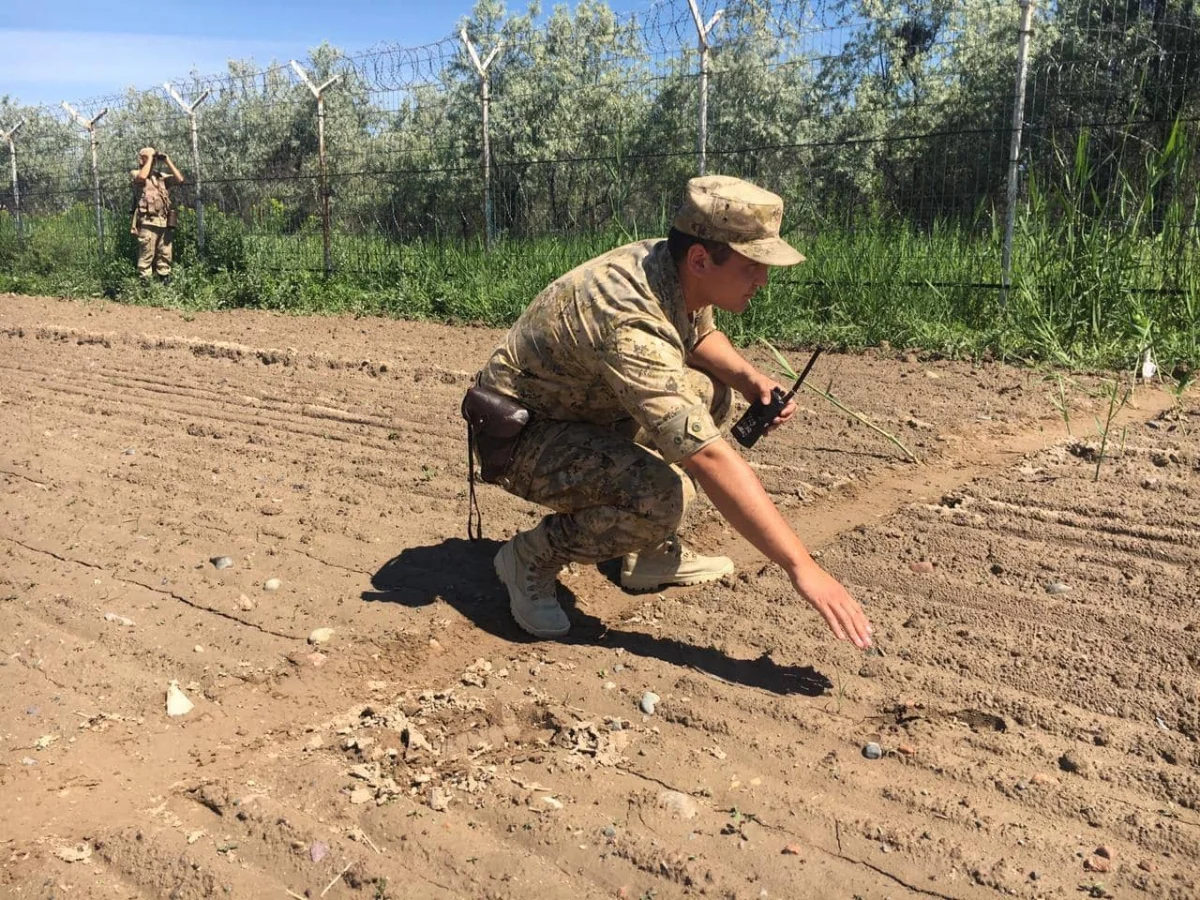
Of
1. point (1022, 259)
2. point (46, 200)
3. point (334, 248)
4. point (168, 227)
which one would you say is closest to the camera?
point (1022, 259)

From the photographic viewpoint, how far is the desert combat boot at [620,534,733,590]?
3.31 metres

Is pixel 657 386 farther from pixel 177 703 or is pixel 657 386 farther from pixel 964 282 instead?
pixel 964 282

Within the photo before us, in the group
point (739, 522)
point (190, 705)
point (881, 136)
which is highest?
point (881, 136)

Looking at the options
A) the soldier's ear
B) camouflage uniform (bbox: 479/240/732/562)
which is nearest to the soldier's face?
the soldier's ear

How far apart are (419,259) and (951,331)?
215 inches

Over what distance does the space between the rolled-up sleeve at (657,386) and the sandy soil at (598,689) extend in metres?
0.66

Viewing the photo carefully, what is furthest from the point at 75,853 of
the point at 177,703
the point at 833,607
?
the point at 833,607

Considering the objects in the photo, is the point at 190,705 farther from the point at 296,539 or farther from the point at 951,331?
the point at 951,331

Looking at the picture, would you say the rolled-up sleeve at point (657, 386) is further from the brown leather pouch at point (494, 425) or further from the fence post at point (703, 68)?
the fence post at point (703, 68)

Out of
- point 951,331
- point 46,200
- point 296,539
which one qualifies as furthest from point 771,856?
point 46,200

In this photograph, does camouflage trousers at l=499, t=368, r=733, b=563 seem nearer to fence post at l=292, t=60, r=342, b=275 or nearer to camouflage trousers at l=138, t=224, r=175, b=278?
fence post at l=292, t=60, r=342, b=275

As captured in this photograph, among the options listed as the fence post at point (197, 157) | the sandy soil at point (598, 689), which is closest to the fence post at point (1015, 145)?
the sandy soil at point (598, 689)

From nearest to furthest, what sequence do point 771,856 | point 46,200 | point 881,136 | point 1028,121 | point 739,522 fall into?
point 771,856
point 739,522
point 1028,121
point 881,136
point 46,200

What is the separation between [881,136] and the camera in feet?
25.3
